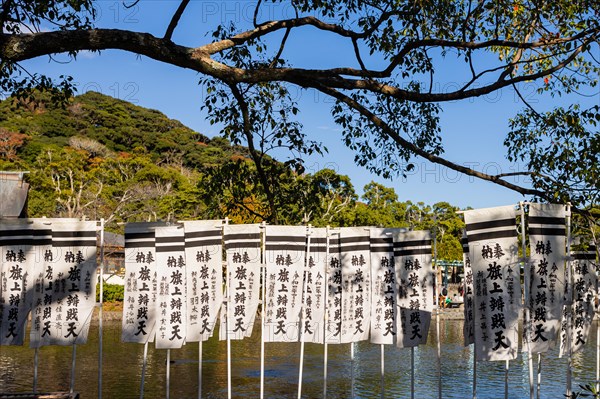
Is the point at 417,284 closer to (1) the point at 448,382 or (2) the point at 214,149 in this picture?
(1) the point at 448,382

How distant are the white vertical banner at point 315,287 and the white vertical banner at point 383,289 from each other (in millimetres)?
630

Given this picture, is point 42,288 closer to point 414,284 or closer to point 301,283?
point 301,283

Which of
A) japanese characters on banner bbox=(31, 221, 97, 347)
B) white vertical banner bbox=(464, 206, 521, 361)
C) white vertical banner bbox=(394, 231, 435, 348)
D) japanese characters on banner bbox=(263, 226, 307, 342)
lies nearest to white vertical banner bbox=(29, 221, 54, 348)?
japanese characters on banner bbox=(31, 221, 97, 347)

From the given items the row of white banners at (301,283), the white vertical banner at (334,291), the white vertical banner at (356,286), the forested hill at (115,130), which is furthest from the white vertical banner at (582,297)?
the forested hill at (115,130)

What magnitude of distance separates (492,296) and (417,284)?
0.93 m

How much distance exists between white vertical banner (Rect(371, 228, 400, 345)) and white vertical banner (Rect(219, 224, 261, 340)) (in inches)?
58.0

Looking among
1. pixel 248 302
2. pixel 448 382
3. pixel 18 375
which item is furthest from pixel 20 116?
pixel 248 302

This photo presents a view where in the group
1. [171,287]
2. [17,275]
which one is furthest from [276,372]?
[17,275]

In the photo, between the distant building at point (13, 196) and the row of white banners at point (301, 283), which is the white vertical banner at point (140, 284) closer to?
the row of white banners at point (301, 283)

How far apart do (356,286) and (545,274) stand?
2254 mm

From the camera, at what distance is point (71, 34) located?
626 centimetres

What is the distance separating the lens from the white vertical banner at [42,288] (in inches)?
298

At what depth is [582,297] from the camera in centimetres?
838

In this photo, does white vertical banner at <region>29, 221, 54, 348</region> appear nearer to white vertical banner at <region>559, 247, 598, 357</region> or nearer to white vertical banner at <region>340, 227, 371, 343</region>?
white vertical banner at <region>340, 227, 371, 343</region>
